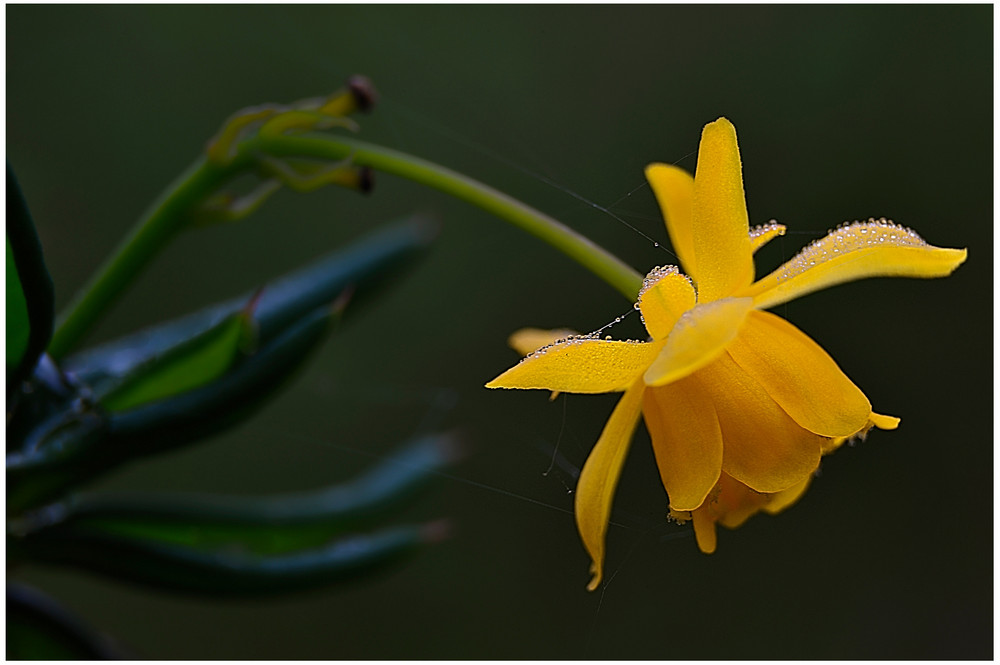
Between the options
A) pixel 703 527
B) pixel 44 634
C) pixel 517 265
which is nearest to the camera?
pixel 703 527

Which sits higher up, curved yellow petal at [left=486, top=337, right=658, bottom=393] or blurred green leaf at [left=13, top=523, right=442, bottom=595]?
curved yellow petal at [left=486, top=337, right=658, bottom=393]

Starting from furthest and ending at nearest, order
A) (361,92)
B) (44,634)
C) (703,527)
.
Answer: (44,634) < (361,92) < (703,527)

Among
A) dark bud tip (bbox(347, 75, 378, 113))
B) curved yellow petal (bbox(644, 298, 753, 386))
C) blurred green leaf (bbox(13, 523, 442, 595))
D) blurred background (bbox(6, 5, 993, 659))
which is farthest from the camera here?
blurred background (bbox(6, 5, 993, 659))

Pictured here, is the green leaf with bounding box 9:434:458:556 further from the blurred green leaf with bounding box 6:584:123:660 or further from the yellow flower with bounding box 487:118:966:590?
the yellow flower with bounding box 487:118:966:590

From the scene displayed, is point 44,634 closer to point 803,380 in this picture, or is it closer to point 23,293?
point 23,293

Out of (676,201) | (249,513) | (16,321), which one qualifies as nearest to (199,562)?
(249,513)

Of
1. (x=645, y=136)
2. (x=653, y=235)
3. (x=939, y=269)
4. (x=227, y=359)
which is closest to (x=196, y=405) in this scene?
(x=227, y=359)

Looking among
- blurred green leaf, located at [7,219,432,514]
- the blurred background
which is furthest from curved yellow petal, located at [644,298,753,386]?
the blurred background
